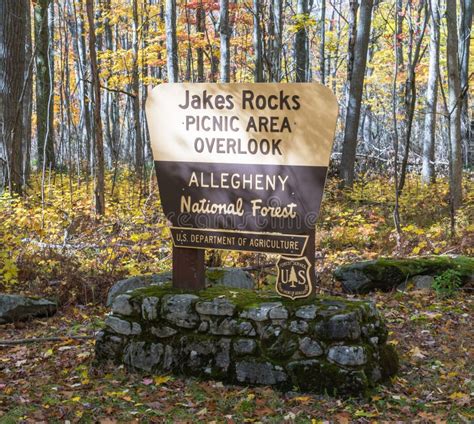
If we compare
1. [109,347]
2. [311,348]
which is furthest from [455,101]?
[109,347]

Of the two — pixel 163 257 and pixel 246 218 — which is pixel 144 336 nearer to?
pixel 246 218

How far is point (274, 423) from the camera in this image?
13.2 feet

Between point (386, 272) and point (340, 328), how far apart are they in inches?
136

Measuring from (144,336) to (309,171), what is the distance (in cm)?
215

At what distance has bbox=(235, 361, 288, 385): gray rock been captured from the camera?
463 centimetres

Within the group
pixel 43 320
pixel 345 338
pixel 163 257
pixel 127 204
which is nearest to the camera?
pixel 345 338

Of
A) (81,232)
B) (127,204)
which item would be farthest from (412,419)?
(127,204)

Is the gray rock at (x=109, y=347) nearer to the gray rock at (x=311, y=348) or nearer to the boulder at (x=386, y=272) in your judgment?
the gray rock at (x=311, y=348)

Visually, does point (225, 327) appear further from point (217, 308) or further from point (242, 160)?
point (242, 160)

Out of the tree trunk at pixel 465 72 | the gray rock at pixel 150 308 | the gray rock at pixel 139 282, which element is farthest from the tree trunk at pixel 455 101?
the gray rock at pixel 150 308

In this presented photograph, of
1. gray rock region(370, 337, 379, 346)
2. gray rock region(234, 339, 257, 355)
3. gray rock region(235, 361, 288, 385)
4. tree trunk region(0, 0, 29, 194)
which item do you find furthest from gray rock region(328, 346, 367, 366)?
tree trunk region(0, 0, 29, 194)

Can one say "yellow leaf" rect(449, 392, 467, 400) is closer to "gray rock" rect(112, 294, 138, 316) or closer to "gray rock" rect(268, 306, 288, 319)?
"gray rock" rect(268, 306, 288, 319)

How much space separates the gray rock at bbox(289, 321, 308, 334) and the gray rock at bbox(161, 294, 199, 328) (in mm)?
877

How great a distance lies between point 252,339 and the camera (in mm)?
4770
